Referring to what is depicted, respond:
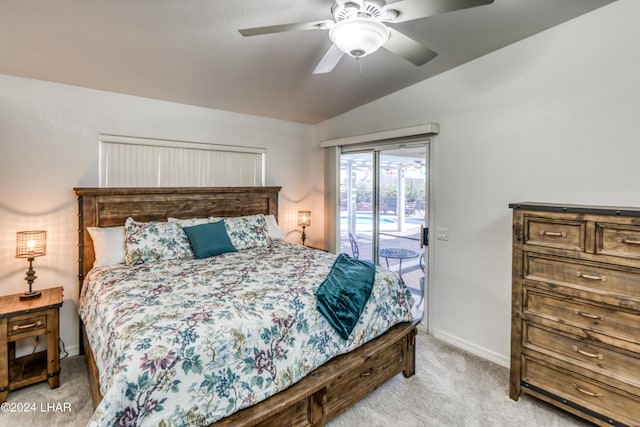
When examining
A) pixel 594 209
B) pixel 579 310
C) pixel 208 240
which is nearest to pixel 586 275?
pixel 579 310

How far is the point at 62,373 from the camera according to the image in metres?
2.53

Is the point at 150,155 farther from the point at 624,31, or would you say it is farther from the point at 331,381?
the point at 624,31

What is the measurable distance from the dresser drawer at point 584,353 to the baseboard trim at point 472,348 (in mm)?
640

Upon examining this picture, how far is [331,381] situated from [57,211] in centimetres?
280

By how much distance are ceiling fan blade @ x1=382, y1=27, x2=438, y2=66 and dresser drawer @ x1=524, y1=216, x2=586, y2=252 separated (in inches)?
50.5

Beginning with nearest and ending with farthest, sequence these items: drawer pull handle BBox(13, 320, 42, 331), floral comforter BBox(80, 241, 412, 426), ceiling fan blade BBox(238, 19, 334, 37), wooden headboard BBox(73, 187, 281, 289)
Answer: floral comforter BBox(80, 241, 412, 426)
ceiling fan blade BBox(238, 19, 334, 37)
drawer pull handle BBox(13, 320, 42, 331)
wooden headboard BBox(73, 187, 281, 289)

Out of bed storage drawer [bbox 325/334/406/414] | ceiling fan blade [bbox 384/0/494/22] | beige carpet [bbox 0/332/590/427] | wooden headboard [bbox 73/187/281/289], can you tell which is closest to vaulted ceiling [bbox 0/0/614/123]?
ceiling fan blade [bbox 384/0/494/22]

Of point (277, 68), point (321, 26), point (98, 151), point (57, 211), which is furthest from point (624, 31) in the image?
point (57, 211)

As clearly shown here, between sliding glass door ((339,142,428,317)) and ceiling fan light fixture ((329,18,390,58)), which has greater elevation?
ceiling fan light fixture ((329,18,390,58))

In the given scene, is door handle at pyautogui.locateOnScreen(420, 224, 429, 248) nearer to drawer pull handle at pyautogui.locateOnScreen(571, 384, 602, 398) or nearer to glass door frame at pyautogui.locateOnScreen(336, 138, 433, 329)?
glass door frame at pyautogui.locateOnScreen(336, 138, 433, 329)

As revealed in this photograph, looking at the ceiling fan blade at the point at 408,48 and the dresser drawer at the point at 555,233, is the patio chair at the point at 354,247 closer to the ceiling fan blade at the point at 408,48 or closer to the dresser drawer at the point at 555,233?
the dresser drawer at the point at 555,233

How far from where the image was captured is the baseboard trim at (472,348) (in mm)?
2650

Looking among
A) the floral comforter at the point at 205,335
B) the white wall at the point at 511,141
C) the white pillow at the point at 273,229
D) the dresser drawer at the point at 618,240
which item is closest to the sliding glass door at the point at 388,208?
the white wall at the point at 511,141

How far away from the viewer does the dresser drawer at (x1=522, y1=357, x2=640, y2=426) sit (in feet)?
5.78
